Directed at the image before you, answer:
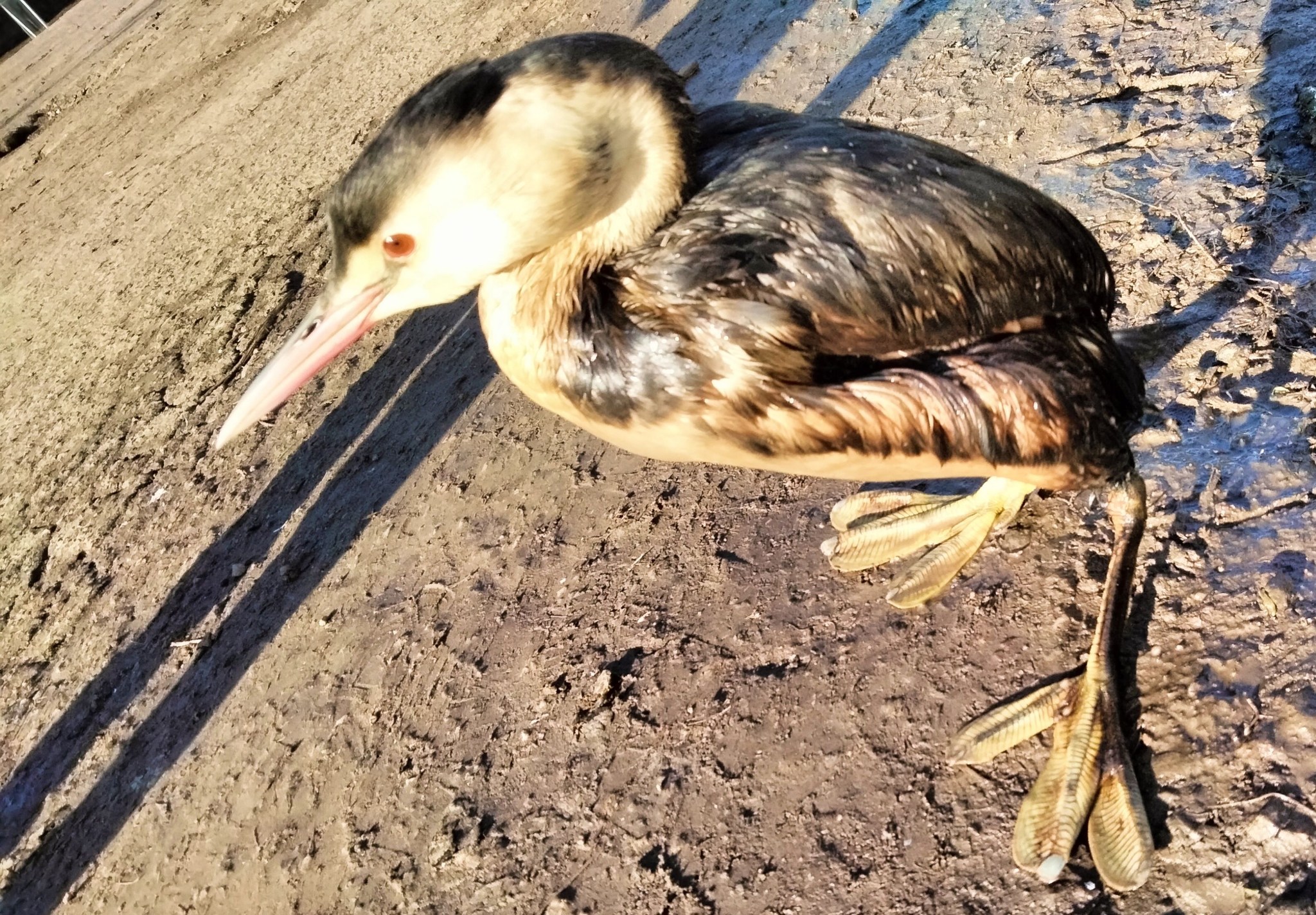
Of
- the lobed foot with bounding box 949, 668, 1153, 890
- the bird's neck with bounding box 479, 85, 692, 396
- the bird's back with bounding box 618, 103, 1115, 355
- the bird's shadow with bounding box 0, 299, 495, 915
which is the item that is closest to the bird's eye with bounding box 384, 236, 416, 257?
the bird's neck with bounding box 479, 85, 692, 396

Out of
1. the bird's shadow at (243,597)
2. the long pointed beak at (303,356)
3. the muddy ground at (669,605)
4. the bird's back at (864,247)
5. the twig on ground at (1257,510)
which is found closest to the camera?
the bird's back at (864,247)

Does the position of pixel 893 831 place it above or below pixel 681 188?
below

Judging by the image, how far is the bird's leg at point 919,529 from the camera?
9.55ft

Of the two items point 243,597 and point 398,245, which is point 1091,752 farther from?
point 243,597

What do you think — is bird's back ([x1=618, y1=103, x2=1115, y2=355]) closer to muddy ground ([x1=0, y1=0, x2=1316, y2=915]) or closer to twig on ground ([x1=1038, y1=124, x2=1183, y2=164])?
muddy ground ([x1=0, y1=0, x2=1316, y2=915])

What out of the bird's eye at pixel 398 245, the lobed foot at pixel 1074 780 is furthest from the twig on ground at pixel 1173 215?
the bird's eye at pixel 398 245

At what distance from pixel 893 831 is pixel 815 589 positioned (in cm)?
87

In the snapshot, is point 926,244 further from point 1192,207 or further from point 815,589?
point 1192,207

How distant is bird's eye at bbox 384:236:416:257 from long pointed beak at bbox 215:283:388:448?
0.76 feet

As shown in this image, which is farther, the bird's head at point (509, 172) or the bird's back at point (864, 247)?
the bird's back at point (864, 247)

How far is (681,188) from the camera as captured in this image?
7.50 ft

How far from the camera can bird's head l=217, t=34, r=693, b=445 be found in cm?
205

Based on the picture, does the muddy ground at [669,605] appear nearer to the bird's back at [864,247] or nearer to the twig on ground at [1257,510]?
the twig on ground at [1257,510]

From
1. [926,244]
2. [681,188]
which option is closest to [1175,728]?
[926,244]
